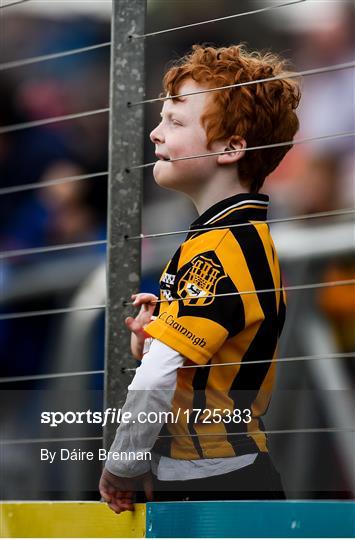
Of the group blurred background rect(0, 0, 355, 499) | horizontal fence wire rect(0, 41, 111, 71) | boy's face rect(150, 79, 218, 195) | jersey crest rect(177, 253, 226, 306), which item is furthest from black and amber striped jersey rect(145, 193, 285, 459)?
blurred background rect(0, 0, 355, 499)

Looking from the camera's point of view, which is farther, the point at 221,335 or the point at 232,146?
the point at 232,146

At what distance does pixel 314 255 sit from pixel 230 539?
1.03 m

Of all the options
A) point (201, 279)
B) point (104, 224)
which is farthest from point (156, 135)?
point (104, 224)

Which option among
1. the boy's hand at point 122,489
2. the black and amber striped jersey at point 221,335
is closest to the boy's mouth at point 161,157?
the black and amber striped jersey at point 221,335

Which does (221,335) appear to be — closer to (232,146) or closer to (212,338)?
(212,338)

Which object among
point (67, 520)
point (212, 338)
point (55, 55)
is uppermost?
point (55, 55)

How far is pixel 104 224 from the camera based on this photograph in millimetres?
2393

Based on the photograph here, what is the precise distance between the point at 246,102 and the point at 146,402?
18.0 inches

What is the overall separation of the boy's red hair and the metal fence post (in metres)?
0.09

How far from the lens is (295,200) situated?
2232mm

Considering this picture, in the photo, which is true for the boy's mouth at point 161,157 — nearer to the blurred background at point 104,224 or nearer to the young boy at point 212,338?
the young boy at point 212,338

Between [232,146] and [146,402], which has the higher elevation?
[232,146]

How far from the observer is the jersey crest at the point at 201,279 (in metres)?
1.53

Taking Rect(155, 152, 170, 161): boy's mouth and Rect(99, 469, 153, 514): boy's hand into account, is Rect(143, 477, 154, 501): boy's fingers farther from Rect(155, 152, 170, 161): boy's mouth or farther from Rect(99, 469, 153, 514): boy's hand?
Rect(155, 152, 170, 161): boy's mouth
